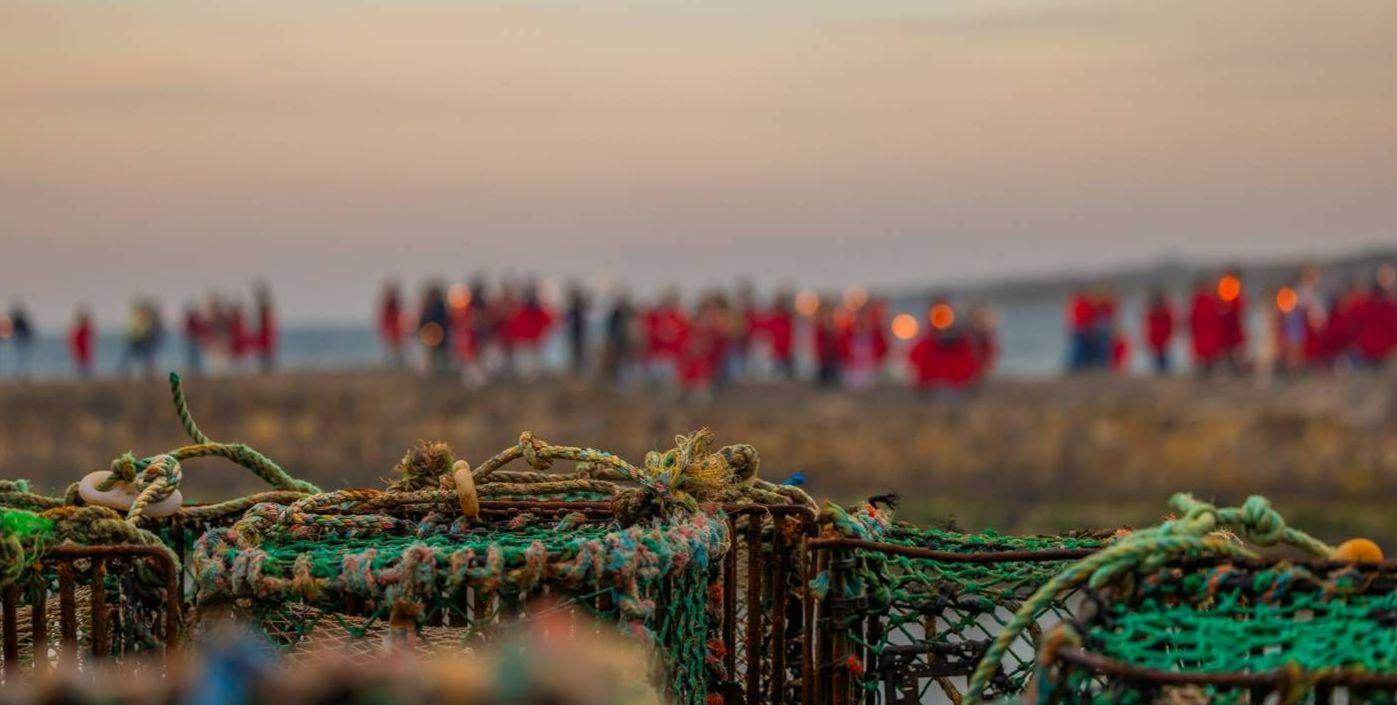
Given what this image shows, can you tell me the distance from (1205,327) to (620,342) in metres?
10.2

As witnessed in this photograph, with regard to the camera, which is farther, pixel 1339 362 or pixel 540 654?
pixel 1339 362

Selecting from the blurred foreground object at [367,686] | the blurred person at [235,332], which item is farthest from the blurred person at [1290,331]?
the blurred foreground object at [367,686]

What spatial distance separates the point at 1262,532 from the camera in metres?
2.74

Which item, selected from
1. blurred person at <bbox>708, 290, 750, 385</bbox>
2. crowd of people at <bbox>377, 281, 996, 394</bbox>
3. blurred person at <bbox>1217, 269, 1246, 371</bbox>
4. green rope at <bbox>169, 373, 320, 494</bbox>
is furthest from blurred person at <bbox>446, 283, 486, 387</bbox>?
green rope at <bbox>169, 373, 320, 494</bbox>

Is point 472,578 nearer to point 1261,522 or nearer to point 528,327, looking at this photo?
point 1261,522

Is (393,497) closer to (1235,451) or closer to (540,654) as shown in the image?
(540,654)

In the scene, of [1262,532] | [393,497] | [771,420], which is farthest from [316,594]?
[771,420]

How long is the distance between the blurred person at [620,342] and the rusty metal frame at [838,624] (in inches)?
1095

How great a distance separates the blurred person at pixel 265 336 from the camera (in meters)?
34.8

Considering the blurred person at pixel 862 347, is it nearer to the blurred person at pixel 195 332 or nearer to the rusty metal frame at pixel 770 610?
the blurred person at pixel 195 332

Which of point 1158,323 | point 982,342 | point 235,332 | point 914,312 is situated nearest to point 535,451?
point 1158,323

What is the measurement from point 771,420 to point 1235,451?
22.9ft

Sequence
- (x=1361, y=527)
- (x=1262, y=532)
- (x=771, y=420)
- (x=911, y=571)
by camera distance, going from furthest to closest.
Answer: (x=771, y=420) < (x=1361, y=527) < (x=911, y=571) < (x=1262, y=532)

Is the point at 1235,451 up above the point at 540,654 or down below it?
below
